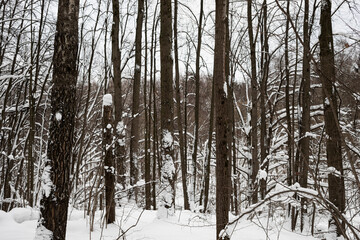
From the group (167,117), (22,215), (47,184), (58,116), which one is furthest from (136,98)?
(47,184)

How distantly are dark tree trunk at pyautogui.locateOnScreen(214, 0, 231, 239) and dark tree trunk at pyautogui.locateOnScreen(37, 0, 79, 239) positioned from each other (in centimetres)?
187

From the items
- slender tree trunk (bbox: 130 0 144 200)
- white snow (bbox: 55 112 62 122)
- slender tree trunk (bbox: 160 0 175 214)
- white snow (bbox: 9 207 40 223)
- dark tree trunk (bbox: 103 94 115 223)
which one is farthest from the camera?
slender tree trunk (bbox: 130 0 144 200)

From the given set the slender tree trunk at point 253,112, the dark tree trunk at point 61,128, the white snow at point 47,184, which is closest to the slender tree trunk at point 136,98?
the slender tree trunk at point 253,112

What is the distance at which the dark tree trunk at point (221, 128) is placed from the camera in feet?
11.0

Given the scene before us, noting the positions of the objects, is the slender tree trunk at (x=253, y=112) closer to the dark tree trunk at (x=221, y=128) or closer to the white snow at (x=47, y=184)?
the dark tree trunk at (x=221, y=128)

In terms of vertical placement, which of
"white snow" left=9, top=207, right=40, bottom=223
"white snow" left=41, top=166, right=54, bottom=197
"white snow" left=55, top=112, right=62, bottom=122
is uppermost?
"white snow" left=55, top=112, right=62, bottom=122

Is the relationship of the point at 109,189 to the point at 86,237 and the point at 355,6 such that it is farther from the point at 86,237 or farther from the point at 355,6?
the point at 355,6

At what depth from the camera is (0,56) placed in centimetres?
808

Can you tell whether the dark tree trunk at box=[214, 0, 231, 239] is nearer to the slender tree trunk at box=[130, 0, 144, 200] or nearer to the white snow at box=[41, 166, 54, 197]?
the white snow at box=[41, 166, 54, 197]

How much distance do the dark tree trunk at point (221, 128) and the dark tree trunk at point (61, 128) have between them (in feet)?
6.13

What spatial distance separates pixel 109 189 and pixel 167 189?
4.23 ft

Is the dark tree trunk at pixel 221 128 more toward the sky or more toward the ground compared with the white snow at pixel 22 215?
more toward the sky

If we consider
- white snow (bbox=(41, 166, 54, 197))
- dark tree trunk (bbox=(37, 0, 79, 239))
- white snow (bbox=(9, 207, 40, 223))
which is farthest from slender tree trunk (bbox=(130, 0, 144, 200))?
white snow (bbox=(41, 166, 54, 197))

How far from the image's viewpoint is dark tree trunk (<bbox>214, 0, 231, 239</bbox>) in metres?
3.34
